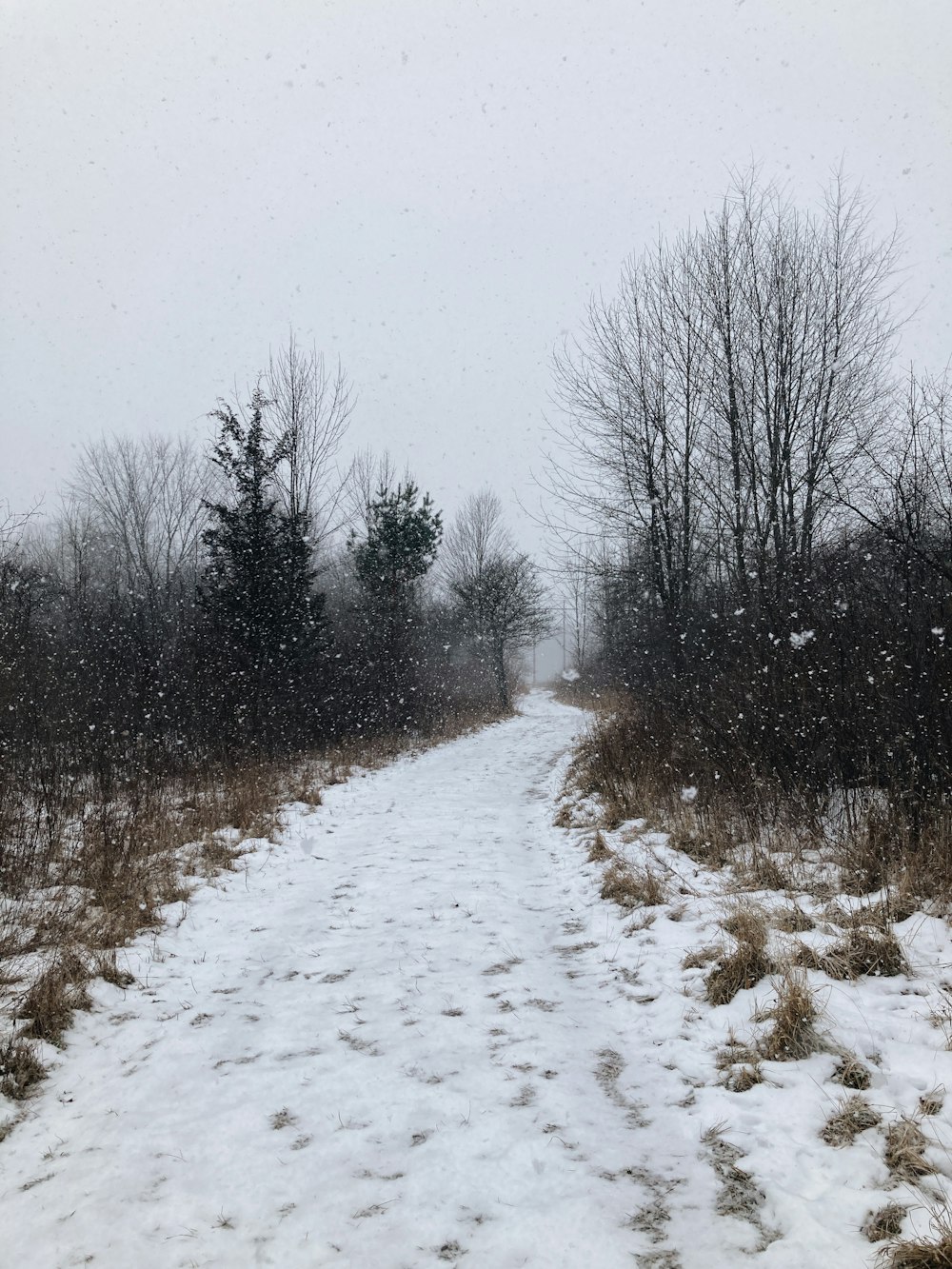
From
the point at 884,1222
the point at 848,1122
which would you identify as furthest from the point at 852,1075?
the point at 884,1222

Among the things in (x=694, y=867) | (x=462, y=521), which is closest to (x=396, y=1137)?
(x=694, y=867)

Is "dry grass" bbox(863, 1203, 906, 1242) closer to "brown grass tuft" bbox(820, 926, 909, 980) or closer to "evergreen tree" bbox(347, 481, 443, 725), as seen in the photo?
"brown grass tuft" bbox(820, 926, 909, 980)

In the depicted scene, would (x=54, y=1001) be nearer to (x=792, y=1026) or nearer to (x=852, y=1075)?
(x=792, y=1026)

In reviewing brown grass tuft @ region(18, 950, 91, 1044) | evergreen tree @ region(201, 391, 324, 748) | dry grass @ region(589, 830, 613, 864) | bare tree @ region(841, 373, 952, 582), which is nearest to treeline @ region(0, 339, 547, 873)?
evergreen tree @ region(201, 391, 324, 748)

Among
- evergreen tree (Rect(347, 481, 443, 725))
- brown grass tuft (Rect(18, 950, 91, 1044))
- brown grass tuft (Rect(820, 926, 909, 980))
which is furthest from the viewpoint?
evergreen tree (Rect(347, 481, 443, 725))

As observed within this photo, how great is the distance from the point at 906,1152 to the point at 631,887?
2.96 metres

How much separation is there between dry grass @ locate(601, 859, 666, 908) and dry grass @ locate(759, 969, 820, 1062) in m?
1.79

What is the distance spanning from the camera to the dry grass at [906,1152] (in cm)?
212

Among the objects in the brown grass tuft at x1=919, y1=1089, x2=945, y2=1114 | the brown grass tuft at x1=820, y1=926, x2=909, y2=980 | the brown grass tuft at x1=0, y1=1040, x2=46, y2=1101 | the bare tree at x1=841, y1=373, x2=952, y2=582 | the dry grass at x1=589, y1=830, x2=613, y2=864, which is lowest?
the dry grass at x1=589, y1=830, x2=613, y2=864

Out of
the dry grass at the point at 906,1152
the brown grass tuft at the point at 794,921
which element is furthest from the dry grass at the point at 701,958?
the dry grass at the point at 906,1152

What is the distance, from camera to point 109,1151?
8.32ft

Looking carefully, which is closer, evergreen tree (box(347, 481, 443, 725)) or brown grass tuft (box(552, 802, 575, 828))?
brown grass tuft (box(552, 802, 575, 828))

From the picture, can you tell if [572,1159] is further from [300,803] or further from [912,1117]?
[300,803]

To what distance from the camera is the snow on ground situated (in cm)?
209
